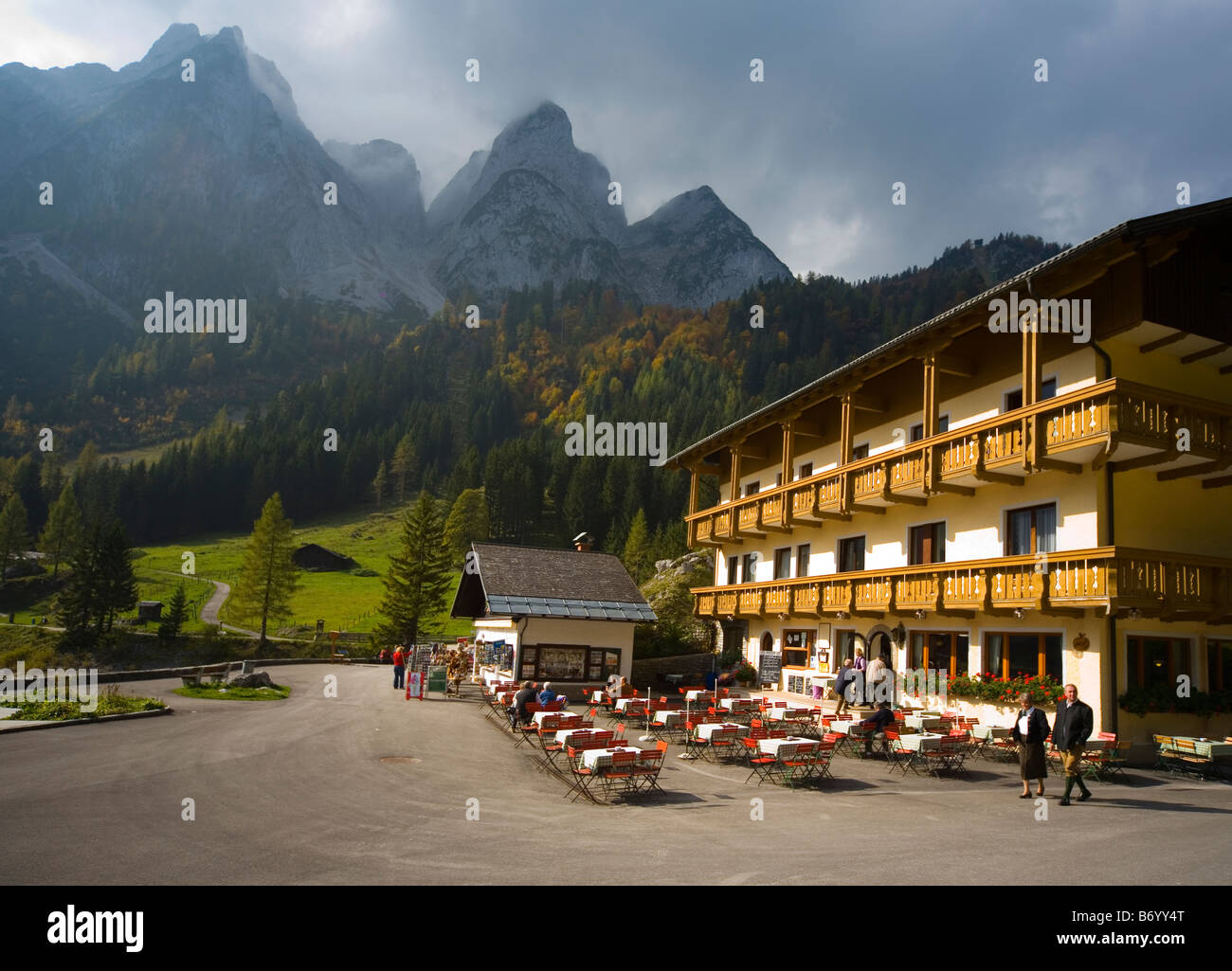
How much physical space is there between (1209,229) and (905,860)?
756 inches

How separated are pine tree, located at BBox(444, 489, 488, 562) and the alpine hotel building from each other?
75.6 m

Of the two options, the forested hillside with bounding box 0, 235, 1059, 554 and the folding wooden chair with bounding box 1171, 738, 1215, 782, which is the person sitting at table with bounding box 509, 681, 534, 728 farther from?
the forested hillside with bounding box 0, 235, 1059, 554

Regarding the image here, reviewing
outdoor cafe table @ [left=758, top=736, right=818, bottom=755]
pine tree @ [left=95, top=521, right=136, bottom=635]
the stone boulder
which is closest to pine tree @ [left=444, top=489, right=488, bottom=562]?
pine tree @ [left=95, top=521, right=136, bottom=635]

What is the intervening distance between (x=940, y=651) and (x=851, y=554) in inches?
247

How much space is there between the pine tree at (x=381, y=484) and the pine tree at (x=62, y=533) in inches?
1711

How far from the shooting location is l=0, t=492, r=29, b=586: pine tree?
306ft

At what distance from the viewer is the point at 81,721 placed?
19.3 m

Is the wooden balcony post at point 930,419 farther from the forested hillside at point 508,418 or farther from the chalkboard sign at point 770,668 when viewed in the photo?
the forested hillside at point 508,418

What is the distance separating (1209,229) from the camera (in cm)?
2025

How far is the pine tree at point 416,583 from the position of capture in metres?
63.7

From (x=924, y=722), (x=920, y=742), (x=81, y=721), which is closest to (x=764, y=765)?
(x=920, y=742)

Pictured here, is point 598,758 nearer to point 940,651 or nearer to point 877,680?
point 877,680
